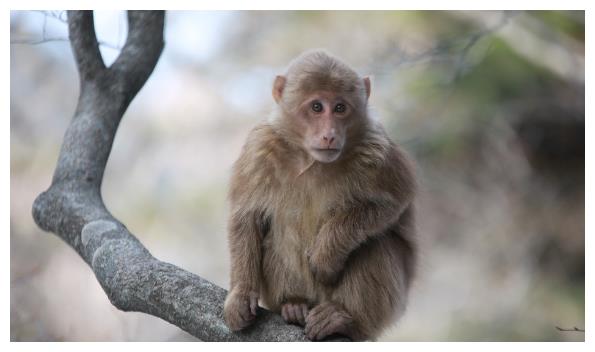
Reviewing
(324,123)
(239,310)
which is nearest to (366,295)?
(239,310)

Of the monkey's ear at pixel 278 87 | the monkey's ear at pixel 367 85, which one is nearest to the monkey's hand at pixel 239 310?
the monkey's ear at pixel 278 87

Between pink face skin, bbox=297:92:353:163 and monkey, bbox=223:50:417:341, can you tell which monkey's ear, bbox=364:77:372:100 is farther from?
pink face skin, bbox=297:92:353:163

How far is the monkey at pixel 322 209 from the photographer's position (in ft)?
12.9

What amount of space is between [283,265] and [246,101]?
11.9ft

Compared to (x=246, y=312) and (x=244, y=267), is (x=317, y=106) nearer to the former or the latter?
(x=244, y=267)

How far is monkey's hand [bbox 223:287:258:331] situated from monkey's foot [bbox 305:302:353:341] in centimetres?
29

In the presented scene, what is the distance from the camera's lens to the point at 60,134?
6.23 metres

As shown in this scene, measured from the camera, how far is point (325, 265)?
3.95 meters

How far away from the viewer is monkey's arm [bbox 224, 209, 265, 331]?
379 cm

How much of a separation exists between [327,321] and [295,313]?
0.20 metres

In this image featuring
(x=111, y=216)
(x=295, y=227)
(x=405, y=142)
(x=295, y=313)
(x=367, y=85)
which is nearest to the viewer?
(x=295, y=313)

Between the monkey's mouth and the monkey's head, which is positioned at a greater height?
the monkey's head

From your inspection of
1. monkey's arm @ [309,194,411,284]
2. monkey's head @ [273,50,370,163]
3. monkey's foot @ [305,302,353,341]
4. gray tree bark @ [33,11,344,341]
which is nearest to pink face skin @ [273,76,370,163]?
monkey's head @ [273,50,370,163]
